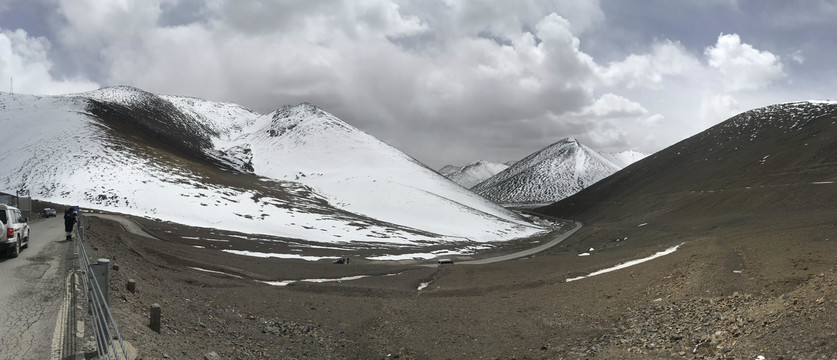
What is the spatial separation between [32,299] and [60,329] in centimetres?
376

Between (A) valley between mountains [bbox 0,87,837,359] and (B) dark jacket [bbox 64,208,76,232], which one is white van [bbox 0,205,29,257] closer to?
(A) valley between mountains [bbox 0,87,837,359]

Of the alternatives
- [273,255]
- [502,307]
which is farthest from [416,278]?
[273,255]

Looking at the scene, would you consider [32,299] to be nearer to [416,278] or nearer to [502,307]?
[502,307]

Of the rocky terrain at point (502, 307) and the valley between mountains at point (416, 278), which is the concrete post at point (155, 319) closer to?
the rocky terrain at point (502, 307)

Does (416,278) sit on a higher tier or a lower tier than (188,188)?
lower

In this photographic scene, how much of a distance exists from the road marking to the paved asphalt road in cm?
4

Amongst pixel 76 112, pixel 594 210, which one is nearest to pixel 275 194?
pixel 76 112

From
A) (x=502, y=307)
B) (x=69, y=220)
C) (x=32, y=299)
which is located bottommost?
(x=502, y=307)

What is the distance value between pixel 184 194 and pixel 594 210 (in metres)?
143

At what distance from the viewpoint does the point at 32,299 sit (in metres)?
13.8

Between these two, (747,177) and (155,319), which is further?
(747,177)

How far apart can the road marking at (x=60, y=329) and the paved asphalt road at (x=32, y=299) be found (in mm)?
41

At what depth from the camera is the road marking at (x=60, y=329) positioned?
9844 mm

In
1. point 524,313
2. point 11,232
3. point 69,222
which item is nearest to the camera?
point 11,232
